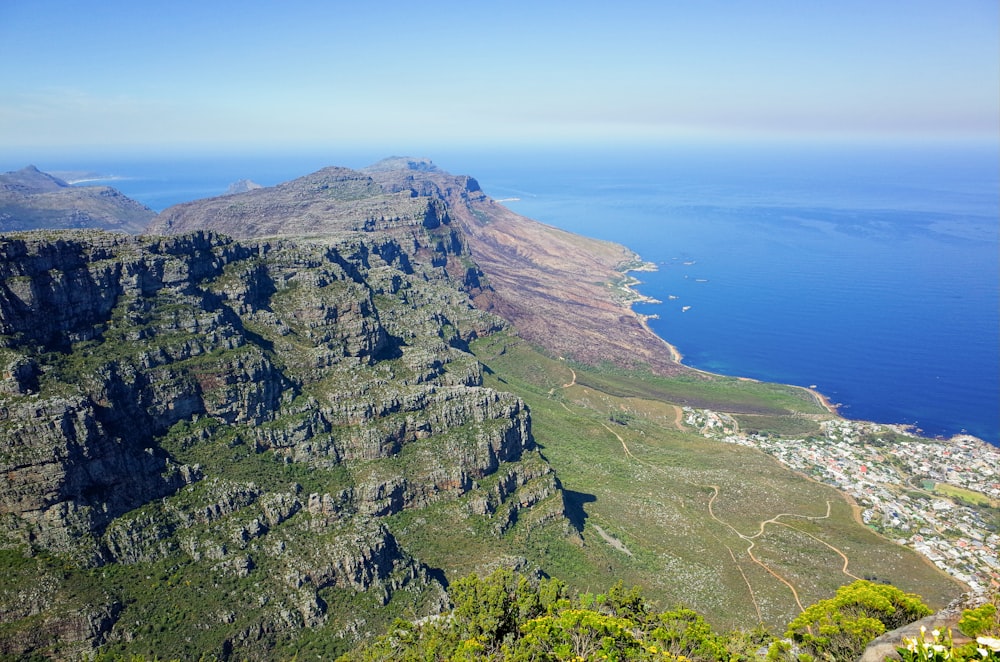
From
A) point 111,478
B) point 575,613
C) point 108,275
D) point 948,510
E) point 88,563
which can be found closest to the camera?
point 575,613

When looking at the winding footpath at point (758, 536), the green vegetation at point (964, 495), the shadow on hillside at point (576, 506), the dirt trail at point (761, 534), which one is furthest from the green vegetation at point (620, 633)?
the green vegetation at point (964, 495)

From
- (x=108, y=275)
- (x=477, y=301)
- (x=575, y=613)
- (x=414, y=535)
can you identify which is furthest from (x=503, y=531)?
(x=477, y=301)

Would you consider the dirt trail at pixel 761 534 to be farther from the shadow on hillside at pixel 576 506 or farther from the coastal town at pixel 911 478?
the shadow on hillside at pixel 576 506

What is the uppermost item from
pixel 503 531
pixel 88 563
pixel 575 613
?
pixel 575 613

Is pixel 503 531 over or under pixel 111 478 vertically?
under

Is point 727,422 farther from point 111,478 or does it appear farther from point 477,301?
point 111,478

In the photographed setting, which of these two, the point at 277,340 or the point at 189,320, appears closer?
the point at 189,320

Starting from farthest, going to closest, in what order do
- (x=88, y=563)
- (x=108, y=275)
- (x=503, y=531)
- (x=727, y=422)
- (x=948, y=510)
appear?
(x=727, y=422) → (x=948, y=510) → (x=503, y=531) → (x=108, y=275) → (x=88, y=563)
